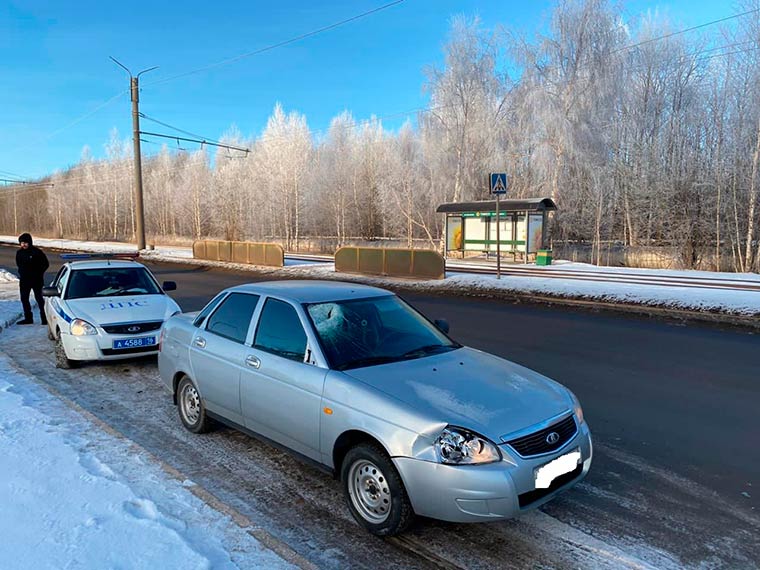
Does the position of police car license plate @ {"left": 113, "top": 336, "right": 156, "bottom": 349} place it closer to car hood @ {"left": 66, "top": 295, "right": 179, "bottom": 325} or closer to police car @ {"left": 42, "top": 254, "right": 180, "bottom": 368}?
police car @ {"left": 42, "top": 254, "right": 180, "bottom": 368}

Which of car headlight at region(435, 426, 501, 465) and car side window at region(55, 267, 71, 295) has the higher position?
car side window at region(55, 267, 71, 295)

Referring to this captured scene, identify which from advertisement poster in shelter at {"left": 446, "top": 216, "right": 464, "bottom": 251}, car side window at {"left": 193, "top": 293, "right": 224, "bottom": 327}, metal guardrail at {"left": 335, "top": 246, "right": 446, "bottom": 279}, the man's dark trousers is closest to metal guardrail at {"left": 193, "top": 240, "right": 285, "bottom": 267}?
metal guardrail at {"left": 335, "top": 246, "right": 446, "bottom": 279}

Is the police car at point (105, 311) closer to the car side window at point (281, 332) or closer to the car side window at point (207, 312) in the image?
the car side window at point (207, 312)

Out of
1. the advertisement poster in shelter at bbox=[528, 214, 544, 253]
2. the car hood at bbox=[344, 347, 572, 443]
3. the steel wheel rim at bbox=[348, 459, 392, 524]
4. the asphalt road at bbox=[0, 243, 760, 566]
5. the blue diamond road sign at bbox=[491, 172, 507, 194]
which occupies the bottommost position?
the asphalt road at bbox=[0, 243, 760, 566]

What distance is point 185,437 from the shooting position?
490cm

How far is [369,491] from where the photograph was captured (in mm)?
3328

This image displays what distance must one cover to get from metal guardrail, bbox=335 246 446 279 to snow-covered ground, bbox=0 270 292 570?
1444cm

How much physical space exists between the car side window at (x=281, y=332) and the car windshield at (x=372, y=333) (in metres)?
0.15

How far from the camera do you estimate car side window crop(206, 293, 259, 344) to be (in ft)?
14.9

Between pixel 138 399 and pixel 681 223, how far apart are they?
26.9m

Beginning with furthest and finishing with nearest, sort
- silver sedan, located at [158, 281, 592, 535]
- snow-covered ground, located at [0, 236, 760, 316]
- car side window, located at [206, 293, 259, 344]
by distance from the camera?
snow-covered ground, located at [0, 236, 760, 316], car side window, located at [206, 293, 259, 344], silver sedan, located at [158, 281, 592, 535]

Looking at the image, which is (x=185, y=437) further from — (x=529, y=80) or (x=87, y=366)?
(x=529, y=80)

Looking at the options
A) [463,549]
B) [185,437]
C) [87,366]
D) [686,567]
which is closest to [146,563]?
[463,549]

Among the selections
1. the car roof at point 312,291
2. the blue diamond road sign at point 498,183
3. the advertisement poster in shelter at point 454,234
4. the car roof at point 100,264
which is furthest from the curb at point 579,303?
the car roof at point 312,291
